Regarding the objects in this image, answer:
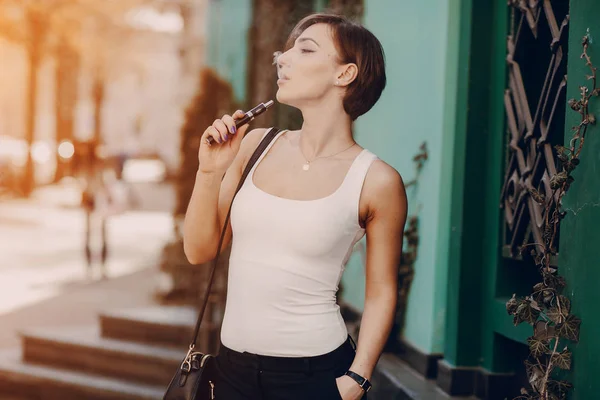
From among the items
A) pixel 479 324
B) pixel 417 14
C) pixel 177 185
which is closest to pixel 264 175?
pixel 479 324

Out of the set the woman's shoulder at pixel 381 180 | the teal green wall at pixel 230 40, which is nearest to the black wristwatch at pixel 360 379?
the woman's shoulder at pixel 381 180

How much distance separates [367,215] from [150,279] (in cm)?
766

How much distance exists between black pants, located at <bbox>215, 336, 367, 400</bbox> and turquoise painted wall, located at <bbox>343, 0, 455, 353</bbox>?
1.55 metres

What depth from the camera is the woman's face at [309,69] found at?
2121mm

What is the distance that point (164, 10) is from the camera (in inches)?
543

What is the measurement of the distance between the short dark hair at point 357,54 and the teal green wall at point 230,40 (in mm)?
4930

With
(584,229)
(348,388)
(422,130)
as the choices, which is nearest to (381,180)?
(348,388)

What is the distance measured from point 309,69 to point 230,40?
6.22m

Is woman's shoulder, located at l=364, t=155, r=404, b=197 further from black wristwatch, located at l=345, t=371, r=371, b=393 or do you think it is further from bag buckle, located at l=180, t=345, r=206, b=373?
bag buckle, located at l=180, t=345, r=206, b=373

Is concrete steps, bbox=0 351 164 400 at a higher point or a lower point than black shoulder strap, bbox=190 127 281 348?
lower

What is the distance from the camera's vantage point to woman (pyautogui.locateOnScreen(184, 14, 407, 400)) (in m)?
2.02

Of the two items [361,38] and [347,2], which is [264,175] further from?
[347,2]

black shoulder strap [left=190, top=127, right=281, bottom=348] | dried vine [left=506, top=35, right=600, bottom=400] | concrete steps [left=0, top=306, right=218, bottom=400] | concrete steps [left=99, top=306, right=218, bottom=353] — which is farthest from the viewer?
concrete steps [left=99, top=306, right=218, bottom=353]

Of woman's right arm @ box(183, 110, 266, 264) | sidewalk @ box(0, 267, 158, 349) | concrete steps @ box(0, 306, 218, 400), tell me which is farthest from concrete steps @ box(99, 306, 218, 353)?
woman's right arm @ box(183, 110, 266, 264)
